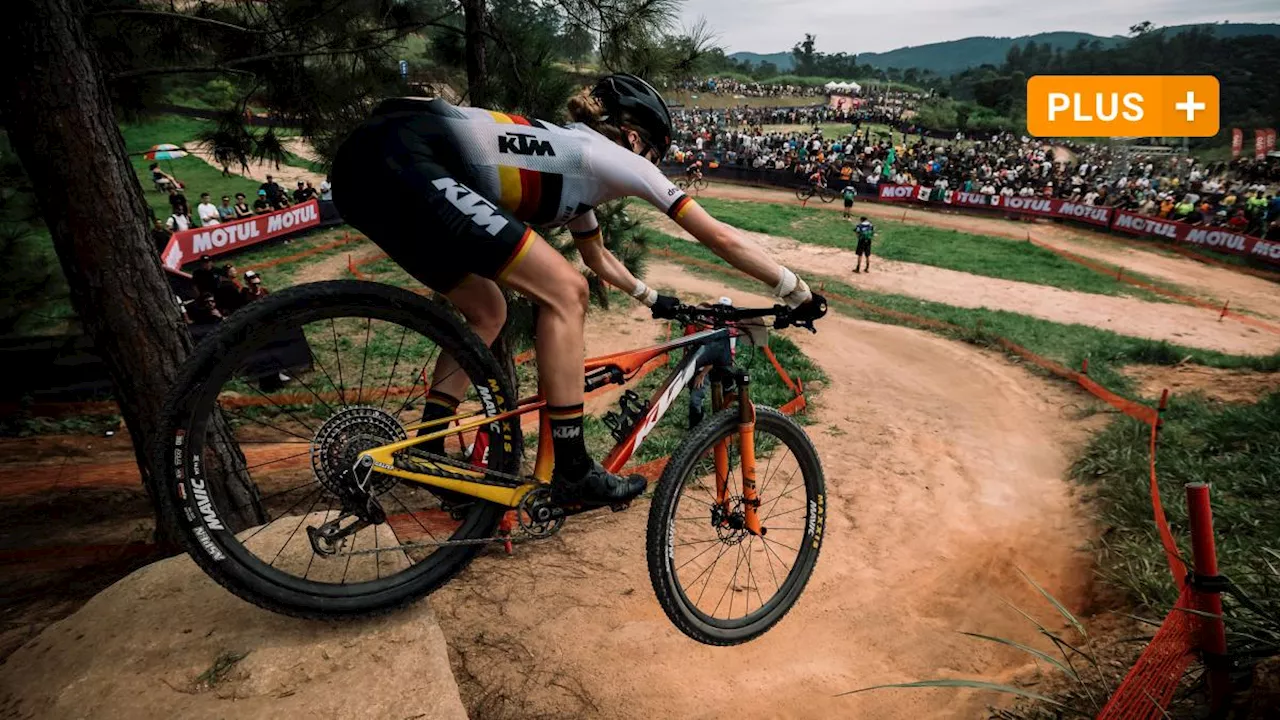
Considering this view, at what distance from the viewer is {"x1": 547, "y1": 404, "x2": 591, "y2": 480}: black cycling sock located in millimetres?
3027

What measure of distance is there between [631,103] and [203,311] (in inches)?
435

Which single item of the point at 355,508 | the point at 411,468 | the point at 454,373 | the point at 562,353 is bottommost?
the point at 355,508

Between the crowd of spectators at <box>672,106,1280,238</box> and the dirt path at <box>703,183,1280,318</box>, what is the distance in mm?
2134

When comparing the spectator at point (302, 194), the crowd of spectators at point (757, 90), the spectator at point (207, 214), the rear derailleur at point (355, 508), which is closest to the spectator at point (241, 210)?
the spectator at point (207, 214)

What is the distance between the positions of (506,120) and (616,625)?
11.8 ft

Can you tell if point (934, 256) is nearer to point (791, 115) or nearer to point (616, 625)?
point (616, 625)

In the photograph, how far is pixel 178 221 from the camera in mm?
19125

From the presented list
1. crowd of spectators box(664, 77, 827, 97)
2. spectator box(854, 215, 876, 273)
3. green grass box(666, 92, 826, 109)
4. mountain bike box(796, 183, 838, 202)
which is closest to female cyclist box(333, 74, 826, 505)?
spectator box(854, 215, 876, 273)

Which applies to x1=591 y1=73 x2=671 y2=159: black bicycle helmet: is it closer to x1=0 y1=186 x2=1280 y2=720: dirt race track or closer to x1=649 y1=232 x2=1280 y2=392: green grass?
x1=0 y1=186 x2=1280 y2=720: dirt race track

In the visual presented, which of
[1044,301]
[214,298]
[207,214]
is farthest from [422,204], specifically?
[207,214]

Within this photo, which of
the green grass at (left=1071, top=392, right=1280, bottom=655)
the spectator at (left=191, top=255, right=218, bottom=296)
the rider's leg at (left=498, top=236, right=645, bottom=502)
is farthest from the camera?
the spectator at (left=191, top=255, right=218, bottom=296)

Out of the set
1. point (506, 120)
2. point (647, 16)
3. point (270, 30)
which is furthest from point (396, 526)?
point (647, 16)

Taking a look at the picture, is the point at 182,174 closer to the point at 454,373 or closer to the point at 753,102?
the point at 454,373

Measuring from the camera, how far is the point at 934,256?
25641 mm
